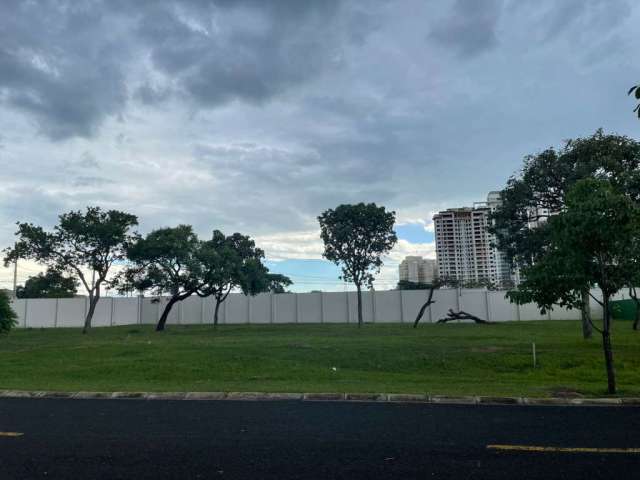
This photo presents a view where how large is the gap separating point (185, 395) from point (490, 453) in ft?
25.1

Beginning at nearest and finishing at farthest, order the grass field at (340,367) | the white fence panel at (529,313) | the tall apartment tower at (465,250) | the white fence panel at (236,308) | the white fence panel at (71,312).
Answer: the grass field at (340,367) < the white fence panel at (529,313) < the white fence panel at (71,312) < the white fence panel at (236,308) < the tall apartment tower at (465,250)

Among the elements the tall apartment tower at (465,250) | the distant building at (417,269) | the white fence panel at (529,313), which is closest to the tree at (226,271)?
the white fence panel at (529,313)

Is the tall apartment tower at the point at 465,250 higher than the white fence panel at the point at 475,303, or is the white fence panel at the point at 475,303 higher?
the tall apartment tower at the point at 465,250

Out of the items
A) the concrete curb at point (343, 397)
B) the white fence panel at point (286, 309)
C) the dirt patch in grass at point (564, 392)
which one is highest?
the white fence panel at point (286, 309)

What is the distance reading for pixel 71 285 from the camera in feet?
132

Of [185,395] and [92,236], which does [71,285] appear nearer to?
[92,236]

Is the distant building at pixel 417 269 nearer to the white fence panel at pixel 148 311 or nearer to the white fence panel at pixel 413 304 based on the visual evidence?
the white fence panel at pixel 413 304

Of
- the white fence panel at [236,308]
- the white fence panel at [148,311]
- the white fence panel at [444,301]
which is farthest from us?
the white fence panel at [148,311]

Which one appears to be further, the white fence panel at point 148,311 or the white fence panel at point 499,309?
the white fence panel at point 148,311

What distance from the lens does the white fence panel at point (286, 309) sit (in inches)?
2083

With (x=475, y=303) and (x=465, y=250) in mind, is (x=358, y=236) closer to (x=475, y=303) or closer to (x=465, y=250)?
(x=475, y=303)

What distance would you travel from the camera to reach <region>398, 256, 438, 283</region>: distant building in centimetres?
10038

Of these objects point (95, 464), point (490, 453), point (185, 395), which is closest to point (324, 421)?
point (490, 453)

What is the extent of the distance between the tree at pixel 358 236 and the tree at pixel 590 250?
103 feet
